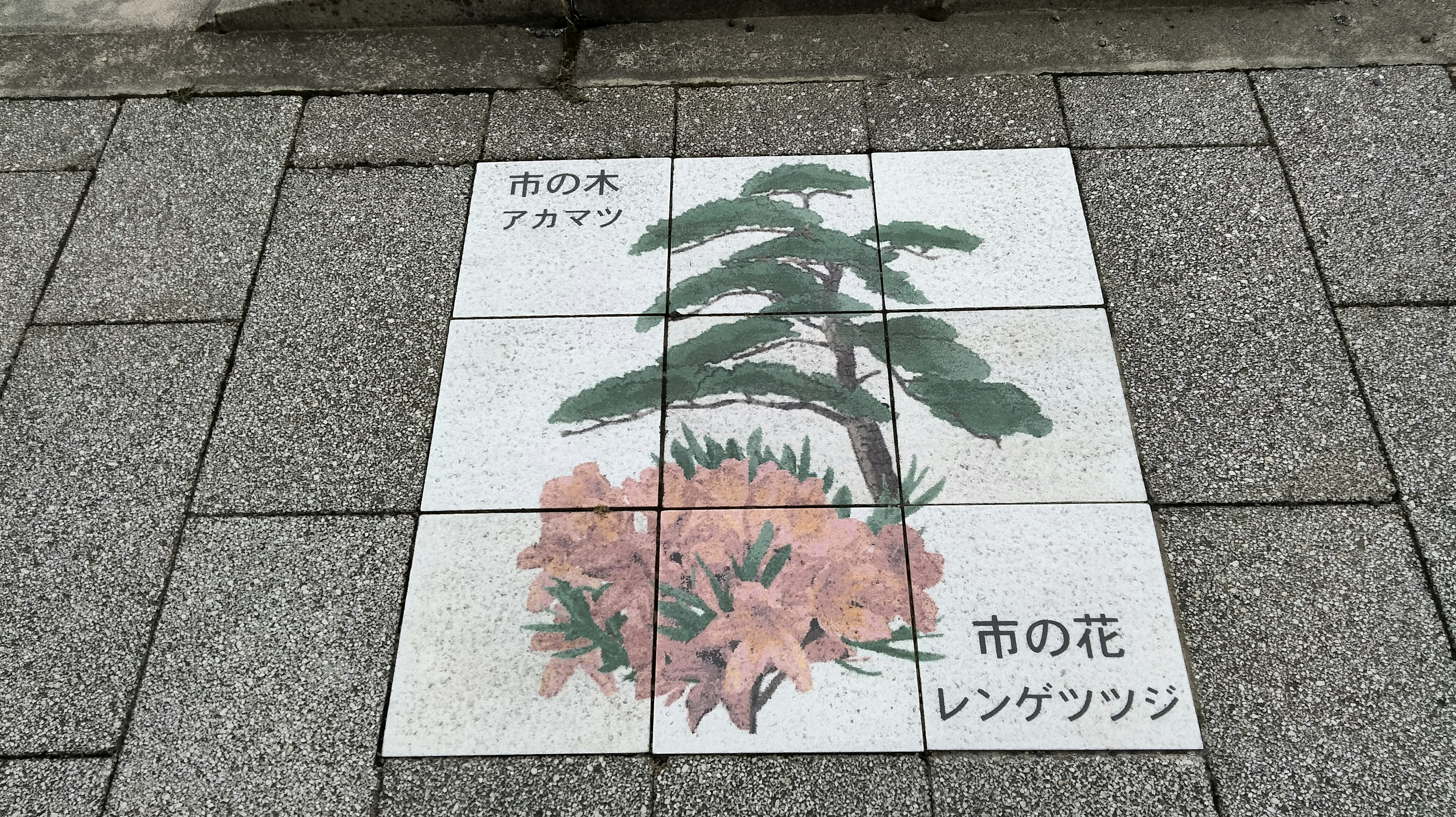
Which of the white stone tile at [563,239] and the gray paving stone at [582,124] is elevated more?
the gray paving stone at [582,124]

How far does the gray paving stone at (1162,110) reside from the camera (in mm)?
3270

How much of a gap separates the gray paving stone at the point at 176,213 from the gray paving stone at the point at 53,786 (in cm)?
134

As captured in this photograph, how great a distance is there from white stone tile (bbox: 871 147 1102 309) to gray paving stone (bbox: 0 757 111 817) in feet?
7.99

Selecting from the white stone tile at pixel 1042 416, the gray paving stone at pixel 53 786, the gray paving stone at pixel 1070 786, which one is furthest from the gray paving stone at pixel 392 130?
the gray paving stone at pixel 1070 786

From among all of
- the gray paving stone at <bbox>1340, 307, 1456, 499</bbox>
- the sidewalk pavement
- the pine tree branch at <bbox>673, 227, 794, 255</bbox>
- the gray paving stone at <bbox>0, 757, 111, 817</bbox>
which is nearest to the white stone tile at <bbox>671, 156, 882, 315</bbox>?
the pine tree branch at <bbox>673, 227, 794, 255</bbox>

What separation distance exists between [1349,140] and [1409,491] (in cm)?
137

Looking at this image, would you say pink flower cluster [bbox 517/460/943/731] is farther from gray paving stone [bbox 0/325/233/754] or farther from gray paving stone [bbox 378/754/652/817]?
gray paving stone [bbox 0/325/233/754]

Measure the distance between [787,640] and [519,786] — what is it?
0.73m

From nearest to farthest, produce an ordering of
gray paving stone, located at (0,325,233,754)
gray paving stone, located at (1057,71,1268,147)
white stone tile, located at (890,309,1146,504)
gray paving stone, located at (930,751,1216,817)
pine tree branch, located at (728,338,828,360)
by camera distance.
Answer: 1. gray paving stone, located at (930,751,1216,817)
2. gray paving stone, located at (0,325,233,754)
3. white stone tile, located at (890,309,1146,504)
4. pine tree branch, located at (728,338,828,360)
5. gray paving stone, located at (1057,71,1268,147)

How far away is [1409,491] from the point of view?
8.30 feet

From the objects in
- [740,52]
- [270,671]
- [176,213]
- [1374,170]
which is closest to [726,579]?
[270,671]

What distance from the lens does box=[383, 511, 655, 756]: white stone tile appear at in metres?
2.27

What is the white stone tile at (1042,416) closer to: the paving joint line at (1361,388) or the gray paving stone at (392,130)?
the paving joint line at (1361,388)

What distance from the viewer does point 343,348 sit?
289 cm
